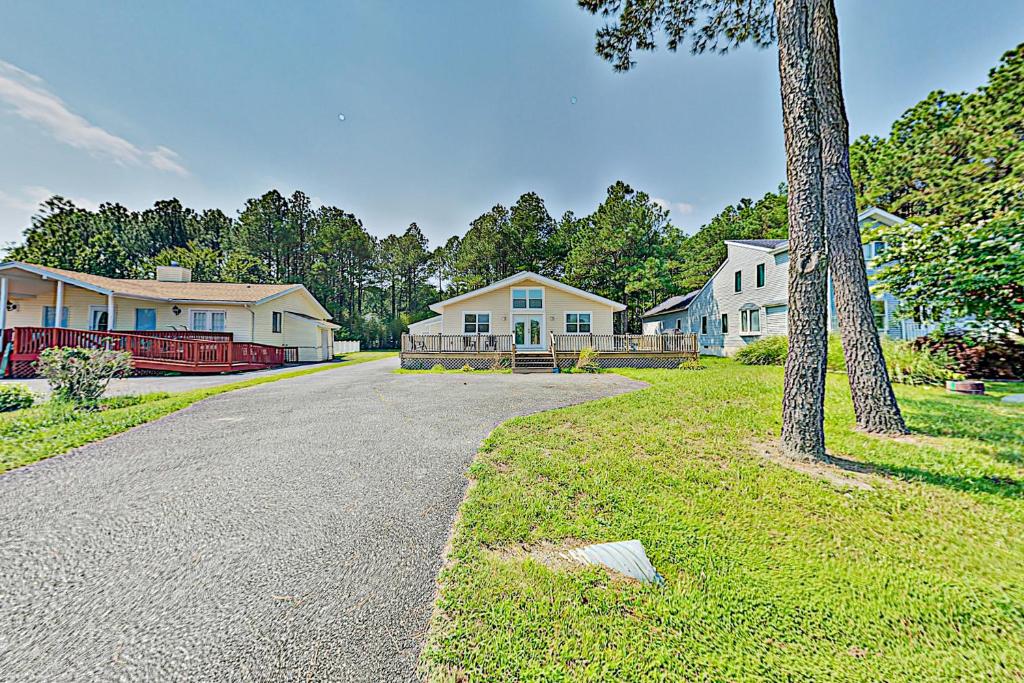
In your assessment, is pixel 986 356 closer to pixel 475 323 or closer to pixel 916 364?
pixel 916 364

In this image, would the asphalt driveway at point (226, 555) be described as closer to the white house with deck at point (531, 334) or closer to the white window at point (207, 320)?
the white house with deck at point (531, 334)

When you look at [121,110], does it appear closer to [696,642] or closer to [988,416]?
[696,642]

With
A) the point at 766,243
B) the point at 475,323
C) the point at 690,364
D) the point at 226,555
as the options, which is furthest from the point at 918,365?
the point at 475,323

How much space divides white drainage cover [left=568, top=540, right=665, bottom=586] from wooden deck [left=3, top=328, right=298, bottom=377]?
1430cm

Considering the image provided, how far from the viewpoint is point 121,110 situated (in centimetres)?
1092

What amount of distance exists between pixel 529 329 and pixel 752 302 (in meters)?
12.1

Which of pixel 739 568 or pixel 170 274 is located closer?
pixel 739 568

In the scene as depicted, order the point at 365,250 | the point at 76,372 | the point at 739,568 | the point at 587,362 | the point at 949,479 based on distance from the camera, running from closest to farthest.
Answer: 1. the point at 739,568
2. the point at 949,479
3. the point at 76,372
4. the point at 587,362
5. the point at 365,250

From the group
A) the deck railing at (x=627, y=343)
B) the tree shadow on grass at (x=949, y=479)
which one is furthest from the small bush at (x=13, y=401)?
the deck railing at (x=627, y=343)

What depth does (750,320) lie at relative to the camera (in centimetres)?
2002

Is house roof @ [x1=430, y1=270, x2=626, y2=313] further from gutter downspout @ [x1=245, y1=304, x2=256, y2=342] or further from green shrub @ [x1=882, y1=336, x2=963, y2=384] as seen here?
green shrub @ [x1=882, y1=336, x2=963, y2=384]

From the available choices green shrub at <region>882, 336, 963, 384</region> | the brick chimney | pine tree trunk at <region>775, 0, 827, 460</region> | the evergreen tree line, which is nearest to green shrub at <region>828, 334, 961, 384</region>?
green shrub at <region>882, 336, 963, 384</region>

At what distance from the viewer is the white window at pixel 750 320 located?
19366mm

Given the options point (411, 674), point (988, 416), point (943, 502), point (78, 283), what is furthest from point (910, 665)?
point (78, 283)
